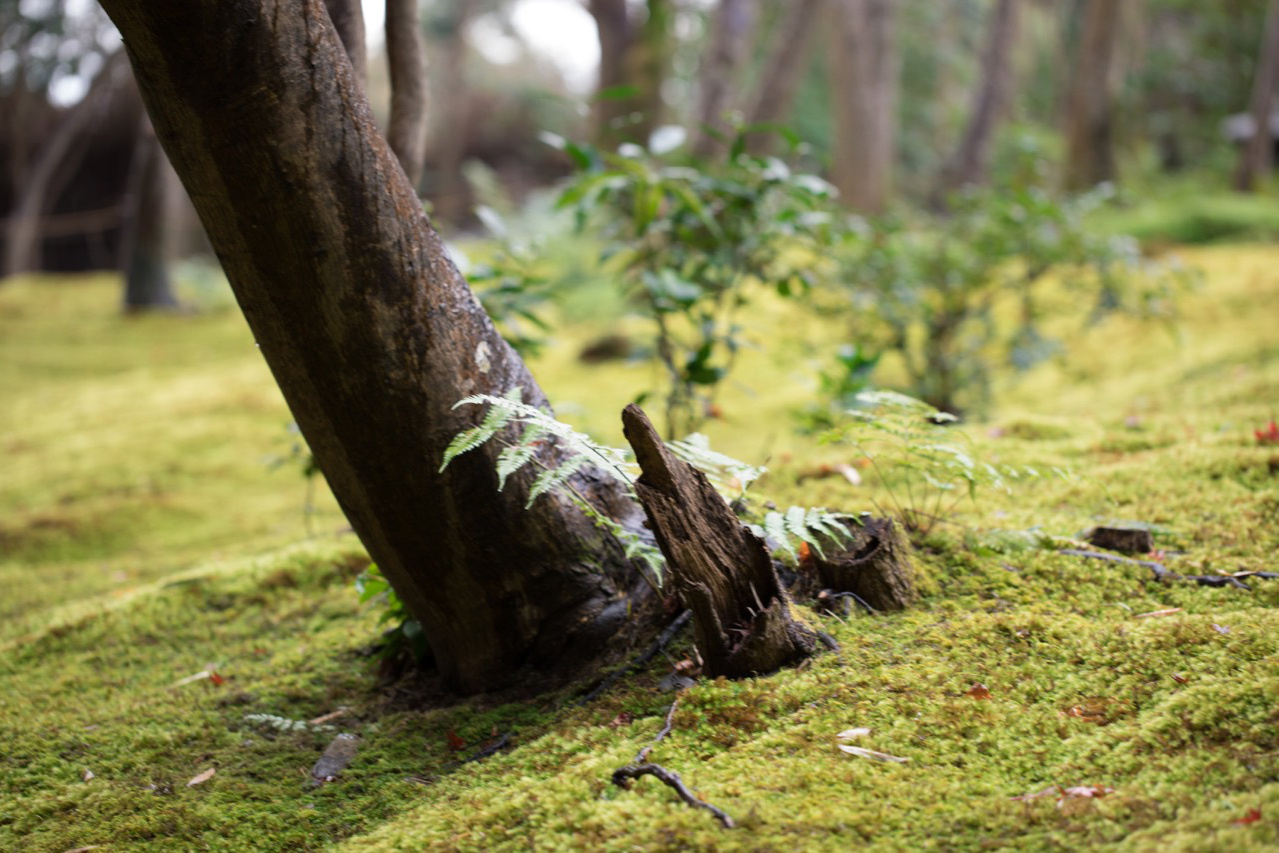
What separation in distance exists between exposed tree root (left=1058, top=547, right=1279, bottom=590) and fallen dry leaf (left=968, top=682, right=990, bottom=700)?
0.68 metres

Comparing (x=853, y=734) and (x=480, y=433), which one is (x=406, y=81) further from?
(x=853, y=734)

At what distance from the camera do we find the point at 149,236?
10305 mm

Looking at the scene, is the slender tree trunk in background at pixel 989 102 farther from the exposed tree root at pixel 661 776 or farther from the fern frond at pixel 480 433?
the exposed tree root at pixel 661 776

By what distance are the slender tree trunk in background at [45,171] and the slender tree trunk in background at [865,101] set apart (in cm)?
976

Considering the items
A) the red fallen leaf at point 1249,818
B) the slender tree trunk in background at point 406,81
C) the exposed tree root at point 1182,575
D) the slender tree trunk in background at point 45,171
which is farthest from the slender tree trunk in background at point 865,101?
the red fallen leaf at point 1249,818

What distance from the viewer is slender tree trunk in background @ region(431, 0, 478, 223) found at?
1864 cm

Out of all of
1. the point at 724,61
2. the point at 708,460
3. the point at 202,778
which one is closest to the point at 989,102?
the point at 724,61

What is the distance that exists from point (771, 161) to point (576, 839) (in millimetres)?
2281

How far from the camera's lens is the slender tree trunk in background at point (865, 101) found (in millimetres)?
11422

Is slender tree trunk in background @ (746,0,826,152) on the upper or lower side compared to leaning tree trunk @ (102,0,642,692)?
upper

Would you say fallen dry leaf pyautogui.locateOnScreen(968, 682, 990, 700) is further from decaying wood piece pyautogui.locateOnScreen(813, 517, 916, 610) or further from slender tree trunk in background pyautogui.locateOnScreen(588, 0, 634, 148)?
slender tree trunk in background pyautogui.locateOnScreen(588, 0, 634, 148)

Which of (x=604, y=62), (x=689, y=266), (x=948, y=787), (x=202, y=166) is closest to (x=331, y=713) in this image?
(x=202, y=166)

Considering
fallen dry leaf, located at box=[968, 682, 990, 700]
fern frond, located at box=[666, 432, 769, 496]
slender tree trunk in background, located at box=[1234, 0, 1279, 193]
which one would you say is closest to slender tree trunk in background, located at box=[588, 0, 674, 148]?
fern frond, located at box=[666, 432, 769, 496]

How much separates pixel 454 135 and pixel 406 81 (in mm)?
18304
